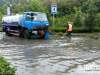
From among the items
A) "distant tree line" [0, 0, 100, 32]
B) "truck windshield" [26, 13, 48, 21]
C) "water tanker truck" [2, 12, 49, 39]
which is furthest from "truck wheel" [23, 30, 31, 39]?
"distant tree line" [0, 0, 100, 32]

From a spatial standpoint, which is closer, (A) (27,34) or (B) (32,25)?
(B) (32,25)

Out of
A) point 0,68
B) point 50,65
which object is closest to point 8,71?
point 0,68

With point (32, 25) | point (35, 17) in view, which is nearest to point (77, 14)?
point (35, 17)

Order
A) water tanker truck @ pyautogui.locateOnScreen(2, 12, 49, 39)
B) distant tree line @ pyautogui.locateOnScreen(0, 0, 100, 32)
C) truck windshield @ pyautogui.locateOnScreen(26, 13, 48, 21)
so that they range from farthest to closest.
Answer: distant tree line @ pyautogui.locateOnScreen(0, 0, 100, 32) → truck windshield @ pyautogui.locateOnScreen(26, 13, 48, 21) → water tanker truck @ pyautogui.locateOnScreen(2, 12, 49, 39)

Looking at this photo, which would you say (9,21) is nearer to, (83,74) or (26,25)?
(26,25)

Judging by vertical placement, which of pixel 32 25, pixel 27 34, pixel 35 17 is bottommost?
pixel 27 34

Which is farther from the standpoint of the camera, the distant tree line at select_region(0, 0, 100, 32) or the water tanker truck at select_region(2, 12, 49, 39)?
the distant tree line at select_region(0, 0, 100, 32)

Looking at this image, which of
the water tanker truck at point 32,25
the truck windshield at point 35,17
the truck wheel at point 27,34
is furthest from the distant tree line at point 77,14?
the truck wheel at point 27,34

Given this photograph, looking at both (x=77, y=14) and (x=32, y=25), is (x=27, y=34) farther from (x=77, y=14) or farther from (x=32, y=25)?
(x=77, y=14)

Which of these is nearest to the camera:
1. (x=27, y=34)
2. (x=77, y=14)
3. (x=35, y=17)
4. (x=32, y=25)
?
(x=32, y=25)

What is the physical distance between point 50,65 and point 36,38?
49.7 feet

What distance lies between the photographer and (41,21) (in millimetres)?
30156

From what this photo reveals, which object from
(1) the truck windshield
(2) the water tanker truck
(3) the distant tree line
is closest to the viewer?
(2) the water tanker truck

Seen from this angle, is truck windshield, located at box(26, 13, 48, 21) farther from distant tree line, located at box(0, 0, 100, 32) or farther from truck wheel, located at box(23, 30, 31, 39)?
distant tree line, located at box(0, 0, 100, 32)
